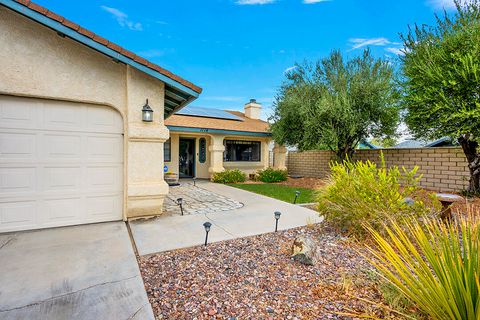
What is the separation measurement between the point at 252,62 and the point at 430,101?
1211cm

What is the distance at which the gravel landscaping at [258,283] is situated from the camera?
2332 millimetres

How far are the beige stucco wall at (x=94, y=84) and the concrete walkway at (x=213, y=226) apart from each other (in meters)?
0.72

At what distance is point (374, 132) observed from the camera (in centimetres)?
1191

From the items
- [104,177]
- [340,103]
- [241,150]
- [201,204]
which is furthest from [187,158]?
[104,177]

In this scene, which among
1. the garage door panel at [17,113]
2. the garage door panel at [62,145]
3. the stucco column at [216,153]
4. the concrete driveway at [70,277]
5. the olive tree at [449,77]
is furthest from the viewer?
the stucco column at [216,153]

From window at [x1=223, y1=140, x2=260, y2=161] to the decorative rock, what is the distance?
37.6 ft

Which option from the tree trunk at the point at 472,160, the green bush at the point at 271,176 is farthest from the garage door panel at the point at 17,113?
the tree trunk at the point at 472,160

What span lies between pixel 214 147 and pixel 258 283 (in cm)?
1075

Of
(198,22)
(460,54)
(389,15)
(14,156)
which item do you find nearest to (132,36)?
(198,22)

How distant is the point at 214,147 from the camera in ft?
43.4

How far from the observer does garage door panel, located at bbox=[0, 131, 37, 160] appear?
4312mm

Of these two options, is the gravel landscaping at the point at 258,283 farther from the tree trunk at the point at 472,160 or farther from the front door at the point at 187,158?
the front door at the point at 187,158

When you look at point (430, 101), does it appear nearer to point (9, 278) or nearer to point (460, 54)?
point (460, 54)

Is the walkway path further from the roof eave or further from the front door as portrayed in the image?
the front door
